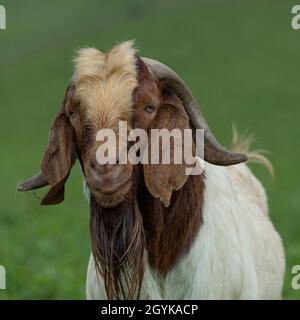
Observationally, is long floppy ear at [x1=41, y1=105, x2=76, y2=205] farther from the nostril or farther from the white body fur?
the white body fur

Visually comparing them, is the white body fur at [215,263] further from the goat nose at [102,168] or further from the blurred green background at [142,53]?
the blurred green background at [142,53]

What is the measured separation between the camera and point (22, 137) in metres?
34.3

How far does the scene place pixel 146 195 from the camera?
5801mm

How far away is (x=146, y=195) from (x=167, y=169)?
0.25 m

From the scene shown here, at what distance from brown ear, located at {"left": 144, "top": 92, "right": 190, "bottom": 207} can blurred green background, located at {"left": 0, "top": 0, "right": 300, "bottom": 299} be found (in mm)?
3691

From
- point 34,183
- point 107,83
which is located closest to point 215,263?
point 34,183

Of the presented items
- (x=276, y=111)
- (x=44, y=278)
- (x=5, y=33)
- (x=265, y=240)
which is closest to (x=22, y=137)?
(x=276, y=111)

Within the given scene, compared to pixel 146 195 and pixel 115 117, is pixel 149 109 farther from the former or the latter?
pixel 146 195

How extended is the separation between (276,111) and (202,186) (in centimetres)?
3178

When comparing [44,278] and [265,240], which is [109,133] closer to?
[265,240]

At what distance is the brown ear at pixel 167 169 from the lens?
559 cm

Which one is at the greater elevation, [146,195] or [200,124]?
[200,124]

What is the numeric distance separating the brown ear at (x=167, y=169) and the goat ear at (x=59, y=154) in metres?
0.48

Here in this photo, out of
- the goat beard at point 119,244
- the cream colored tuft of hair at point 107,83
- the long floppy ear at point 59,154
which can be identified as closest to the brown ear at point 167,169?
the goat beard at point 119,244
